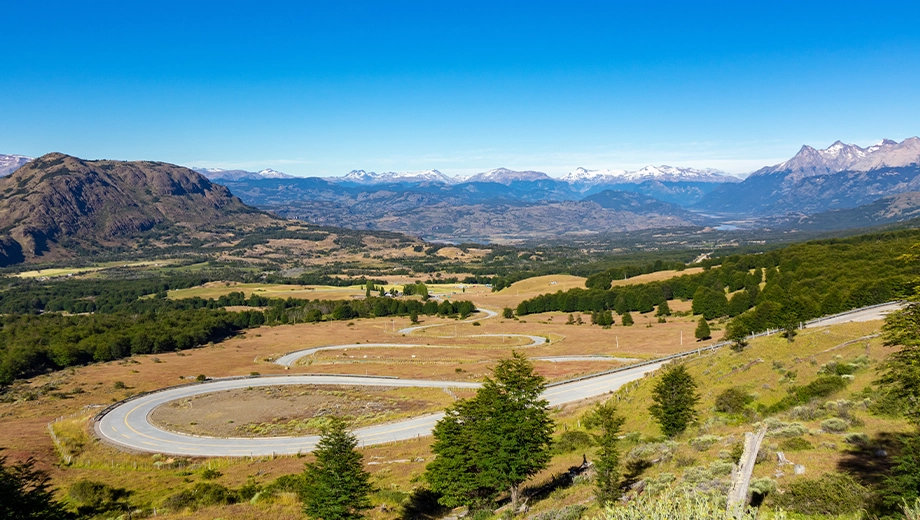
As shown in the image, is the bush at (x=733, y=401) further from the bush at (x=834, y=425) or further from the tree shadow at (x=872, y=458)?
the tree shadow at (x=872, y=458)

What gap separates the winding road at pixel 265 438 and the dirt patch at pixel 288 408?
227 centimetres

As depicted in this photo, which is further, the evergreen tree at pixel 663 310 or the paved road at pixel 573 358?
the evergreen tree at pixel 663 310

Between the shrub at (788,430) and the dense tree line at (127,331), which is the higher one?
the shrub at (788,430)

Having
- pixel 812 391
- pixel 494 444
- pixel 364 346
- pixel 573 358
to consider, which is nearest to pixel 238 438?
pixel 494 444

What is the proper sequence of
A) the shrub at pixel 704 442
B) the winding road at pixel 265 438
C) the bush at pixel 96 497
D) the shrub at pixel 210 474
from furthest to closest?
1. the winding road at pixel 265 438
2. the shrub at pixel 210 474
3. the bush at pixel 96 497
4. the shrub at pixel 704 442

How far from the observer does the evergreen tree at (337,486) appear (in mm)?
28219

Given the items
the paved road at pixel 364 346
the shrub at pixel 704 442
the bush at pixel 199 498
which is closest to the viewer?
the shrub at pixel 704 442

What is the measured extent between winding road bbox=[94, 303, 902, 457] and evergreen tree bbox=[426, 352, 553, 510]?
26.1 m

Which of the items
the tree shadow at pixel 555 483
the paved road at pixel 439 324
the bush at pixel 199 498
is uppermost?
the tree shadow at pixel 555 483

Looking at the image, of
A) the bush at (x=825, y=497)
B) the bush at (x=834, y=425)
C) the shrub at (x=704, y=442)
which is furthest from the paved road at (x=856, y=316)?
the bush at (x=825, y=497)

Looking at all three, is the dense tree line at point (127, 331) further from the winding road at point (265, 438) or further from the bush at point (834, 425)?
the bush at point (834, 425)

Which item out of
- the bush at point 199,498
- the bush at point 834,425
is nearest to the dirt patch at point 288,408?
the bush at point 199,498

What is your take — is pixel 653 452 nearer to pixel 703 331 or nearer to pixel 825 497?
pixel 825 497

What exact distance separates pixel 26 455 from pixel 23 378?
61563 mm
